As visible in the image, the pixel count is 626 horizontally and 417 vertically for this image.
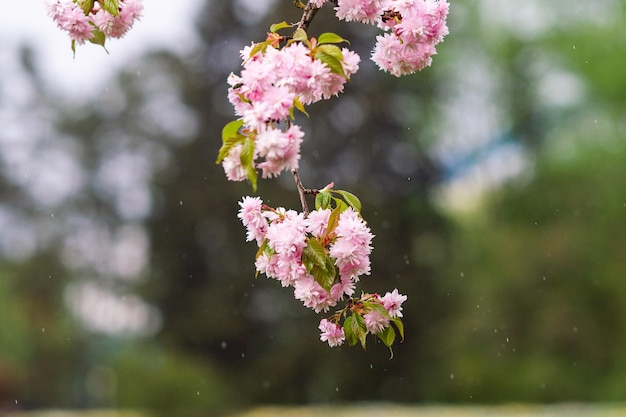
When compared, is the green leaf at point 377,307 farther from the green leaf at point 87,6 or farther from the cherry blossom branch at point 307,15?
the green leaf at point 87,6

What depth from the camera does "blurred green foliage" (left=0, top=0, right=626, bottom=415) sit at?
21.8ft

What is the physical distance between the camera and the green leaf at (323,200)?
1251 mm

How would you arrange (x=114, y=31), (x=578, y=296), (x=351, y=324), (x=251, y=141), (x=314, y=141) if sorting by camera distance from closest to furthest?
(x=251, y=141) → (x=351, y=324) → (x=114, y=31) → (x=314, y=141) → (x=578, y=296)

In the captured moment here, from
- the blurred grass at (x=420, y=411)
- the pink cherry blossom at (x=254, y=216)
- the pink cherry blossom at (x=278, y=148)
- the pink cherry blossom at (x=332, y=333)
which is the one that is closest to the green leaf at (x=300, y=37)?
the pink cherry blossom at (x=278, y=148)

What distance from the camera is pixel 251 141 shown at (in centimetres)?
108

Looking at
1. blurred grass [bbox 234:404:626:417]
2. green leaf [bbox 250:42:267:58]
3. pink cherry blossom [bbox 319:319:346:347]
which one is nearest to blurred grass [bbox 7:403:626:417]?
blurred grass [bbox 234:404:626:417]

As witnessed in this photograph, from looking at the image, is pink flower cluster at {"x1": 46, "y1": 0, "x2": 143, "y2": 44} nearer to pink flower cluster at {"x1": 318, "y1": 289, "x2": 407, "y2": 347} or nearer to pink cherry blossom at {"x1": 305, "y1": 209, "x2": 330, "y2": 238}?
pink cherry blossom at {"x1": 305, "y1": 209, "x2": 330, "y2": 238}

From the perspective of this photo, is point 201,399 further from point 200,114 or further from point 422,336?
point 200,114

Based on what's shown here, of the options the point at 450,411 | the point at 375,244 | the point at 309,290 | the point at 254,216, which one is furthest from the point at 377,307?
the point at 450,411

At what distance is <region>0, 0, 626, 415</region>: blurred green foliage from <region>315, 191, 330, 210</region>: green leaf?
5065mm

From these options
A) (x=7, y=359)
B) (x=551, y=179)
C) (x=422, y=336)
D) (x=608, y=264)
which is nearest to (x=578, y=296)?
(x=608, y=264)

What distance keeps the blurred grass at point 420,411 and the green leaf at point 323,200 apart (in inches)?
227

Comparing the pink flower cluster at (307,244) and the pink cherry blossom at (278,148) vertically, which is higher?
the pink cherry blossom at (278,148)

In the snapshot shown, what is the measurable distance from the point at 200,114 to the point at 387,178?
1.64 meters
